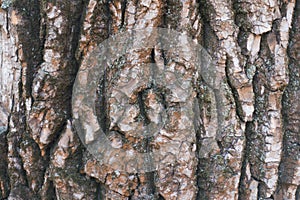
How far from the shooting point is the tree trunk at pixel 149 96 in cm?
120

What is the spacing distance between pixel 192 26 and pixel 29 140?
769 mm

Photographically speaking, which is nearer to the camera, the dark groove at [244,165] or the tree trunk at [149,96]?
the tree trunk at [149,96]

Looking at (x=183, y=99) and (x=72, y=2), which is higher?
(x=72, y=2)

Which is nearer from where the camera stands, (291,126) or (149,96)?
(149,96)

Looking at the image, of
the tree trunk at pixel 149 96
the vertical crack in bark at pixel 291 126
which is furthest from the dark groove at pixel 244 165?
the vertical crack in bark at pixel 291 126

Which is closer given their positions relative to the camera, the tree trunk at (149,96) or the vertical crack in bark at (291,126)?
the tree trunk at (149,96)

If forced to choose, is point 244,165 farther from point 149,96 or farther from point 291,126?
point 149,96

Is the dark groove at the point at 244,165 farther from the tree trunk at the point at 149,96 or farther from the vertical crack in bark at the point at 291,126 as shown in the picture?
the vertical crack in bark at the point at 291,126

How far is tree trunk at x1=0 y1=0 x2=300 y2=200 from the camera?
120 centimetres

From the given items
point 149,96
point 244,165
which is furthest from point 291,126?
point 149,96

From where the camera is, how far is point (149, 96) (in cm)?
120

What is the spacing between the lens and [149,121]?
3.99ft

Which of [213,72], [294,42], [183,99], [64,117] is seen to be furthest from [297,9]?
[64,117]

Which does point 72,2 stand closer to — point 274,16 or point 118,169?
point 118,169
